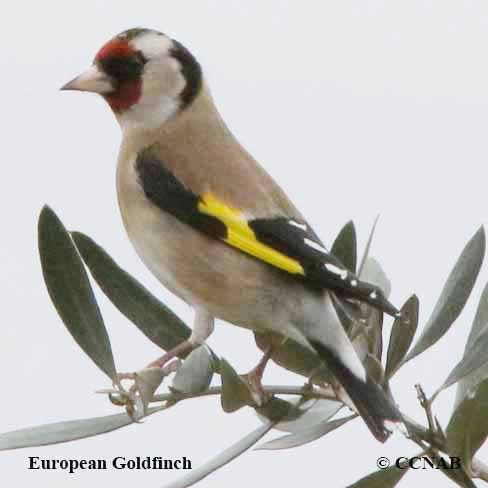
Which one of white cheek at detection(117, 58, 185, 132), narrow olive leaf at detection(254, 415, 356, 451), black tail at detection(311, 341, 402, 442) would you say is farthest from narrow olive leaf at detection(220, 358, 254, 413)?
white cheek at detection(117, 58, 185, 132)

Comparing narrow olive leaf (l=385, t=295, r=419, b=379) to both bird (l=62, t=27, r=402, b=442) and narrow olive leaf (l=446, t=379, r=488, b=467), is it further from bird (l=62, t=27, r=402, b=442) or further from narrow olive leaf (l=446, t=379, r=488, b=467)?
narrow olive leaf (l=446, t=379, r=488, b=467)

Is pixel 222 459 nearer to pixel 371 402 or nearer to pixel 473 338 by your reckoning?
pixel 371 402

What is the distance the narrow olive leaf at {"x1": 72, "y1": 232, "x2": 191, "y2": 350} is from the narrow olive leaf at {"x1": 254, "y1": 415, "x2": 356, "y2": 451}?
35cm

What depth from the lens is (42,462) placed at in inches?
89.4

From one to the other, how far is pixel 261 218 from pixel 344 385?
2.19 feet

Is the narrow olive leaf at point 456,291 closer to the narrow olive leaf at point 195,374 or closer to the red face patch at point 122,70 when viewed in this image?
the narrow olive leaf at point 195,374

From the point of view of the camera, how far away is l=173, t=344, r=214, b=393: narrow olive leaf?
1794 millimetres

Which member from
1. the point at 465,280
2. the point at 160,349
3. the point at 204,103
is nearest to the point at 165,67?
the point at 204,103

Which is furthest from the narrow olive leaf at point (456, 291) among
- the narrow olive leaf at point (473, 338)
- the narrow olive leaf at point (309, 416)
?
A: the narrow olive leaf at point (309, 416)

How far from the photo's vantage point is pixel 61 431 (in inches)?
74.4

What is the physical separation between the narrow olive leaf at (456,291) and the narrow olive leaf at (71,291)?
0.60 metres

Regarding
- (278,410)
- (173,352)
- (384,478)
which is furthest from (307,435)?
(173,352)

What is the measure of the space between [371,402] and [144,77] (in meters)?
1.49

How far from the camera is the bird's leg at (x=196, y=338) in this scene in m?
2.17
